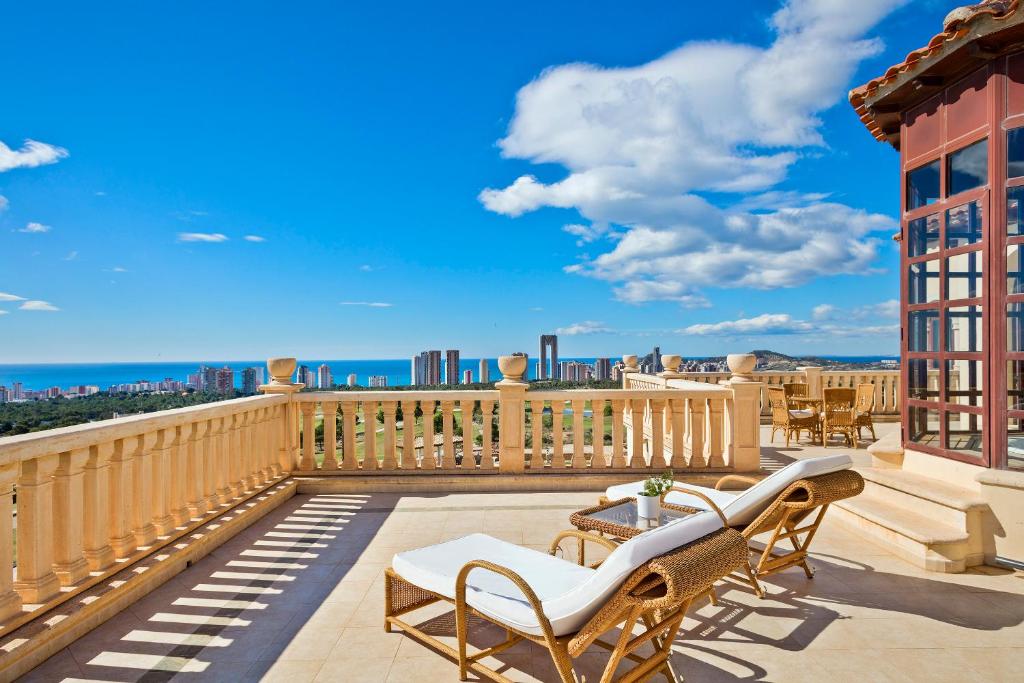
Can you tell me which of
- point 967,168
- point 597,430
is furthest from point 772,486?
point 967,168

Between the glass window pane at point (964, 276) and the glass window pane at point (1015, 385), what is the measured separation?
0.59 m

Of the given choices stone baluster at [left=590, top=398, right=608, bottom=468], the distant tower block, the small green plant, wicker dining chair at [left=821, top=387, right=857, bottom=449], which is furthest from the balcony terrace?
the distant tower block

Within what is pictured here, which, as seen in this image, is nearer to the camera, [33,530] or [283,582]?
[33,530]

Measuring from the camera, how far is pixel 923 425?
4797 mm

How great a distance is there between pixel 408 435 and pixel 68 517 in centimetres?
374

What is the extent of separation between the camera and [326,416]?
20.7 ft

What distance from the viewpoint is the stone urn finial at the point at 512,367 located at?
618 cm

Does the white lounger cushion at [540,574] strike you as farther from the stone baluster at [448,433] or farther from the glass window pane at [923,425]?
the glass window pane at [923,425]

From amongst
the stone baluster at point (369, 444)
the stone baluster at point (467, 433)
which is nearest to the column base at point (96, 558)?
the stone baluster at point (369, 444)

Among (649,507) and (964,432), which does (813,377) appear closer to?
(964,432)

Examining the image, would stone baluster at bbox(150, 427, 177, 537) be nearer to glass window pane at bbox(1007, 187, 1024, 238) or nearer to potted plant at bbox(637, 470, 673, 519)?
potted plant at bbox(637, 470, 673, 519)

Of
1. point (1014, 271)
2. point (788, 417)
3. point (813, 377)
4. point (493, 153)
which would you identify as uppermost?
point (493, 153)

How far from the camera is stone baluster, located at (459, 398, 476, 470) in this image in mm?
6281

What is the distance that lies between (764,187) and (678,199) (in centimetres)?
955
